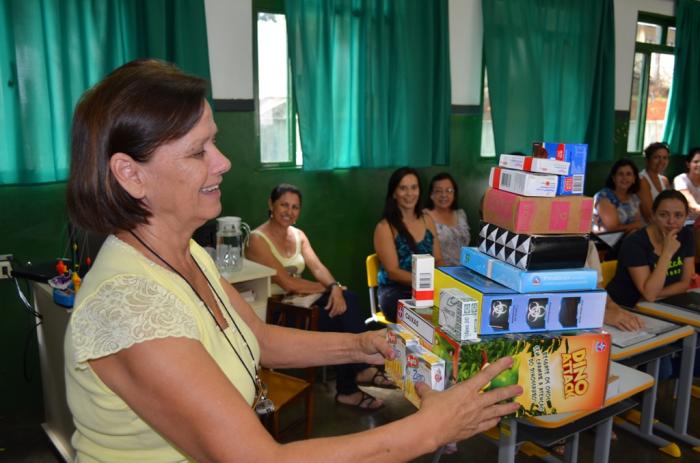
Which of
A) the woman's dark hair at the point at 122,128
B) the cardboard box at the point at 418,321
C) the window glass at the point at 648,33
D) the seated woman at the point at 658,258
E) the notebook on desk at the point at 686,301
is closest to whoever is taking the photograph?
the woman's dark hair at the point at 122,128

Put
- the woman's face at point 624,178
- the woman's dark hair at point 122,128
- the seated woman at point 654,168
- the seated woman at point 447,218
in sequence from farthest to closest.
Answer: the seated woman at point 654,168
the woman's face at point 624,178
the seated woman at point 447,218
the woman's dark hair at point 122,128

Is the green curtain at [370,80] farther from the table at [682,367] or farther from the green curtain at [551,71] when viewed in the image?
the table at [682,367]

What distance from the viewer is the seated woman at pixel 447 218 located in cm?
404

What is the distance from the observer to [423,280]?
1.45 m

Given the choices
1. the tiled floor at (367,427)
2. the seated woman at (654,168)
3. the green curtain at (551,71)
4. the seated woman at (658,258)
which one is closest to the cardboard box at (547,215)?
the tiled floor at (367,427)

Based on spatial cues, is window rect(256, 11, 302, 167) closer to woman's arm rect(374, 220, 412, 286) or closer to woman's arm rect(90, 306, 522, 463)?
woman's arm rect(374, 220, 412, 286)

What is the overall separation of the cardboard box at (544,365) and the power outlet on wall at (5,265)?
2.50m

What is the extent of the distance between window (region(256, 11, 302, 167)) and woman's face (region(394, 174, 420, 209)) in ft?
2.27

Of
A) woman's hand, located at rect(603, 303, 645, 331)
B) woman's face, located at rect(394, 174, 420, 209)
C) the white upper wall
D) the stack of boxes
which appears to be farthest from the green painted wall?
the stack of boxes

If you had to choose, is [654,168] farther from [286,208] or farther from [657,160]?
[286,208]

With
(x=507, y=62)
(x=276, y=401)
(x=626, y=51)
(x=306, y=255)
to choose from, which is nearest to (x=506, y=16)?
(x=507, y=62)

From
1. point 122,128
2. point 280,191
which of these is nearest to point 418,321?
point 122,128

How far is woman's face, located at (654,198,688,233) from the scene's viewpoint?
3191mm

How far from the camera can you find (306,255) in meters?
3.69
